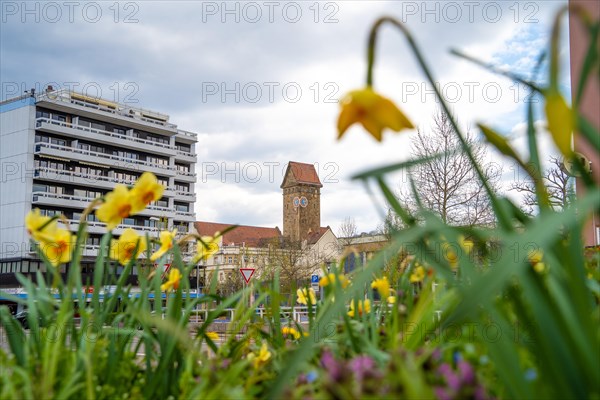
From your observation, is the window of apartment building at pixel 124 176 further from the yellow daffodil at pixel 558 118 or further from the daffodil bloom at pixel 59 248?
the yellow daffodil at pixel 558 118

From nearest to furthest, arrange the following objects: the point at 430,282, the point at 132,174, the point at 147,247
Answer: the point at 430,282
the point at 147,247
the point at 132,174

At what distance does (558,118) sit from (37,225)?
5.23 ft

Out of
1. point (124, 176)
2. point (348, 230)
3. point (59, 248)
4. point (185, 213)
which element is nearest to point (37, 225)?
point (59, 248)

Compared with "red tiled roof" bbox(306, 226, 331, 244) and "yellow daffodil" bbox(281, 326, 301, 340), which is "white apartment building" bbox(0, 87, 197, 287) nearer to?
"red tiled roof" bbox(306, 226, 331, 244)

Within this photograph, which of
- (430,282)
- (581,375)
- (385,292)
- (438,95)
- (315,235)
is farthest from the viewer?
(315,235)

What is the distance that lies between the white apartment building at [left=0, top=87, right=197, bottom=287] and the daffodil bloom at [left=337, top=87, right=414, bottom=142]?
48696 mm

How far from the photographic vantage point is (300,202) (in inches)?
4080

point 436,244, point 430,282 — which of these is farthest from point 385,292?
point 436,244

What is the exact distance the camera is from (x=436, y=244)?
1.46 m

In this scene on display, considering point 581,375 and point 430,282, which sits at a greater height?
point 430,282

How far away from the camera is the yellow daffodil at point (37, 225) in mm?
1957

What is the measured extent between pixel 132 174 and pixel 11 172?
36.5ft

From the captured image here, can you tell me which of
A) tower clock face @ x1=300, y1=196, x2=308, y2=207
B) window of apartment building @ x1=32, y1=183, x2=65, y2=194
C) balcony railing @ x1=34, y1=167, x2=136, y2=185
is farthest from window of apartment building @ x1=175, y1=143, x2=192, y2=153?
tower clock face @ x1=300, y1=196, x2=308, y2=207

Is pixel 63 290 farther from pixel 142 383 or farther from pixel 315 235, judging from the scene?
pixel 315 235
